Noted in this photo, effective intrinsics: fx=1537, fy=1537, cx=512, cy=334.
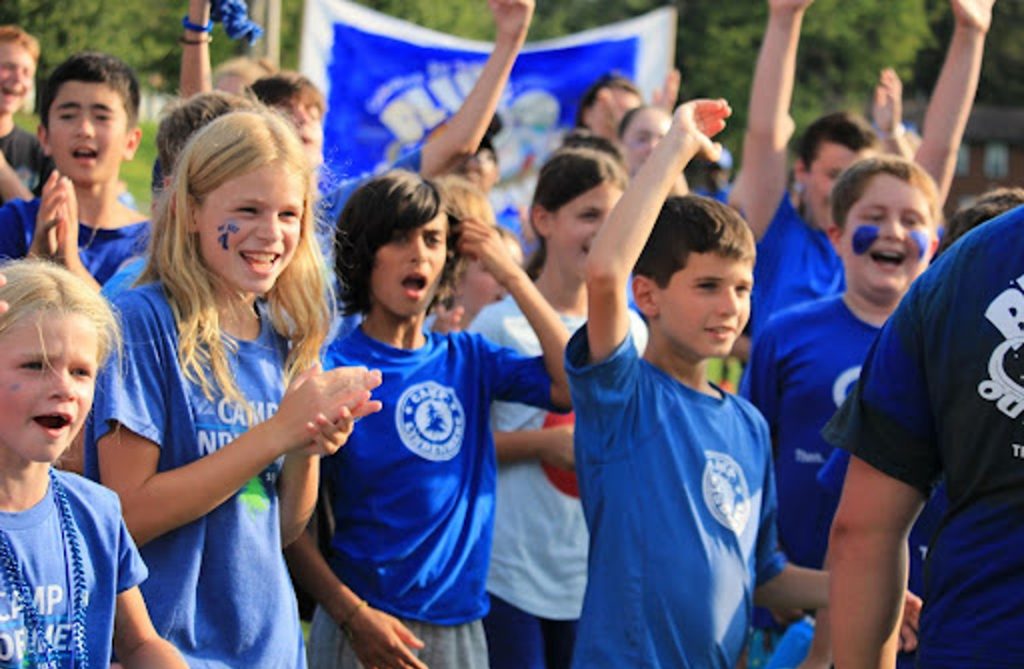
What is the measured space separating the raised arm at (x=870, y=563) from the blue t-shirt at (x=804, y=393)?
6.34ft

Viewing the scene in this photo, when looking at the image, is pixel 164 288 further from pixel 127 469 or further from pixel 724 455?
pixel 724 455

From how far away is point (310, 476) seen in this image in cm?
368

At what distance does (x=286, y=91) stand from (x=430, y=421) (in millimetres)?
1595

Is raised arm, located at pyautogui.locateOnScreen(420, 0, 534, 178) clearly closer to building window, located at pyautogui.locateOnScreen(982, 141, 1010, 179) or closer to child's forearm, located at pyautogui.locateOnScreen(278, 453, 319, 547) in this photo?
child's forearm, located at pyautogui.locateOnScreen(278, 453, 319, 547)

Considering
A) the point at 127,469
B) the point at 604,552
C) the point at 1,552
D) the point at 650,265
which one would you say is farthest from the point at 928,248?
the point at 1,552

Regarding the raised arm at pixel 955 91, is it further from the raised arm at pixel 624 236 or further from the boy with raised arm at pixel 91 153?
the boy with raised arm at pixel 91 153

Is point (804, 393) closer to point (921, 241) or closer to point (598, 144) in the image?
point (921, 241)

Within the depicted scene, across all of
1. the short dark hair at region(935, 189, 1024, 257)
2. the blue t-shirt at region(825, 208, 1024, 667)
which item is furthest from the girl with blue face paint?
the blue t-shirt at region(825, 208, 1024, 667)

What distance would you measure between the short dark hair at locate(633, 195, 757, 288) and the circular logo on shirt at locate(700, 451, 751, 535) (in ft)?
1.75

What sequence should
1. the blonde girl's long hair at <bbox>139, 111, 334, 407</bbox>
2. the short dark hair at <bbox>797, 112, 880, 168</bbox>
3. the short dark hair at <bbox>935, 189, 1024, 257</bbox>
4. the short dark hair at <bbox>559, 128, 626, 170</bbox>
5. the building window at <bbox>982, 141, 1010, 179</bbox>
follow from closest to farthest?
the blonde girl's long hair at <bbox>139, 111, 334, 407</bbox>, the short dark hair at <bbox>935, 189, 1024, 257</bbox>, the short dark hair at <bbox>559, 128, 626, 170</bbox>, the short dark hair at <bbox>797, 112, 880, 168</bbox>, the building window at <bbox>982, 141, 1010, 179</bbox>

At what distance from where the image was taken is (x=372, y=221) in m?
4.48

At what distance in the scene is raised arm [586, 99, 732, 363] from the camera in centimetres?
375

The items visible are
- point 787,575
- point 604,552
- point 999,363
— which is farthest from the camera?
point 787,575

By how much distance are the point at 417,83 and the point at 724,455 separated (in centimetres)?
659
